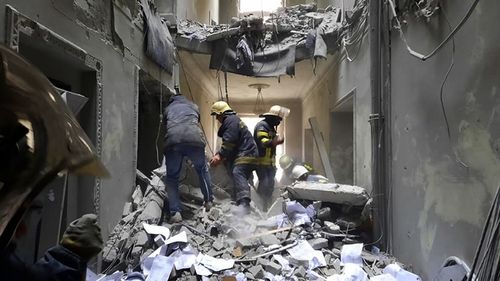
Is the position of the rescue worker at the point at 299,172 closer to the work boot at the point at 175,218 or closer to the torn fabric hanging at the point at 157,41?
the work boot at the point at 175,218

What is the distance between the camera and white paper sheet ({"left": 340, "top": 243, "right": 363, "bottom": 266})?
394 centimetres

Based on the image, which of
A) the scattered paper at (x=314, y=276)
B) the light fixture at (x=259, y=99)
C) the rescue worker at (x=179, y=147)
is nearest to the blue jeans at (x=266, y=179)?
the rescue worker at (x=179, y=147)

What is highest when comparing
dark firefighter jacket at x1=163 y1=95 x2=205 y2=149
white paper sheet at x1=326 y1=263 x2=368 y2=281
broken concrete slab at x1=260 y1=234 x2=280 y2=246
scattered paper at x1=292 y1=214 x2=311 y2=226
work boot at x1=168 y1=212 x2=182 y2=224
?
dark firefighter jacket at x1=163 y1=95 x2=205 y2=149

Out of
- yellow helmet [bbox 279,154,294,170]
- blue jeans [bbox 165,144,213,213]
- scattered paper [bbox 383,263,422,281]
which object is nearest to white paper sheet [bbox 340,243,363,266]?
scattered paper [bbox 383,263,422,281]

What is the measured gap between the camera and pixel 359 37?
571 cm

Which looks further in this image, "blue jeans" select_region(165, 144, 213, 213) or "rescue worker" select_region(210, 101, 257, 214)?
"rescue worker" select_region(210, 101, 257, 214)

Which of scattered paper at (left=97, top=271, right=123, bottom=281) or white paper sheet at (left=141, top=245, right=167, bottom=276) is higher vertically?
white paper sheet at (left=141, top=245, right=167, bottom=276)

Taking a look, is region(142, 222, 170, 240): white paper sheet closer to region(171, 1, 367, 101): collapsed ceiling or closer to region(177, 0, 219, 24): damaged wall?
region(171, 1, 367, 101): collapsed ceiling

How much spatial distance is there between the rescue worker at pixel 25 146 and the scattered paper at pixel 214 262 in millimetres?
2899

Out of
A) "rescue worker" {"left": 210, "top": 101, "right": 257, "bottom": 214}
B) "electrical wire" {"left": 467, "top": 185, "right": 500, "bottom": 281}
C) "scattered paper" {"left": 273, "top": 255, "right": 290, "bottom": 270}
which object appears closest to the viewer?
"electrical wire" {"left": 467, "top": 185, "right": 500, "bottom": 281}

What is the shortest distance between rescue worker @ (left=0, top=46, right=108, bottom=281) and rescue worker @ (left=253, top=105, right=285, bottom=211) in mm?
5446

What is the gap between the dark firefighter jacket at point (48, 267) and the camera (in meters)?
0.91

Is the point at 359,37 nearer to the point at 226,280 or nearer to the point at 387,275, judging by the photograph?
the point at 387,275

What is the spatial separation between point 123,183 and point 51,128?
388cm
